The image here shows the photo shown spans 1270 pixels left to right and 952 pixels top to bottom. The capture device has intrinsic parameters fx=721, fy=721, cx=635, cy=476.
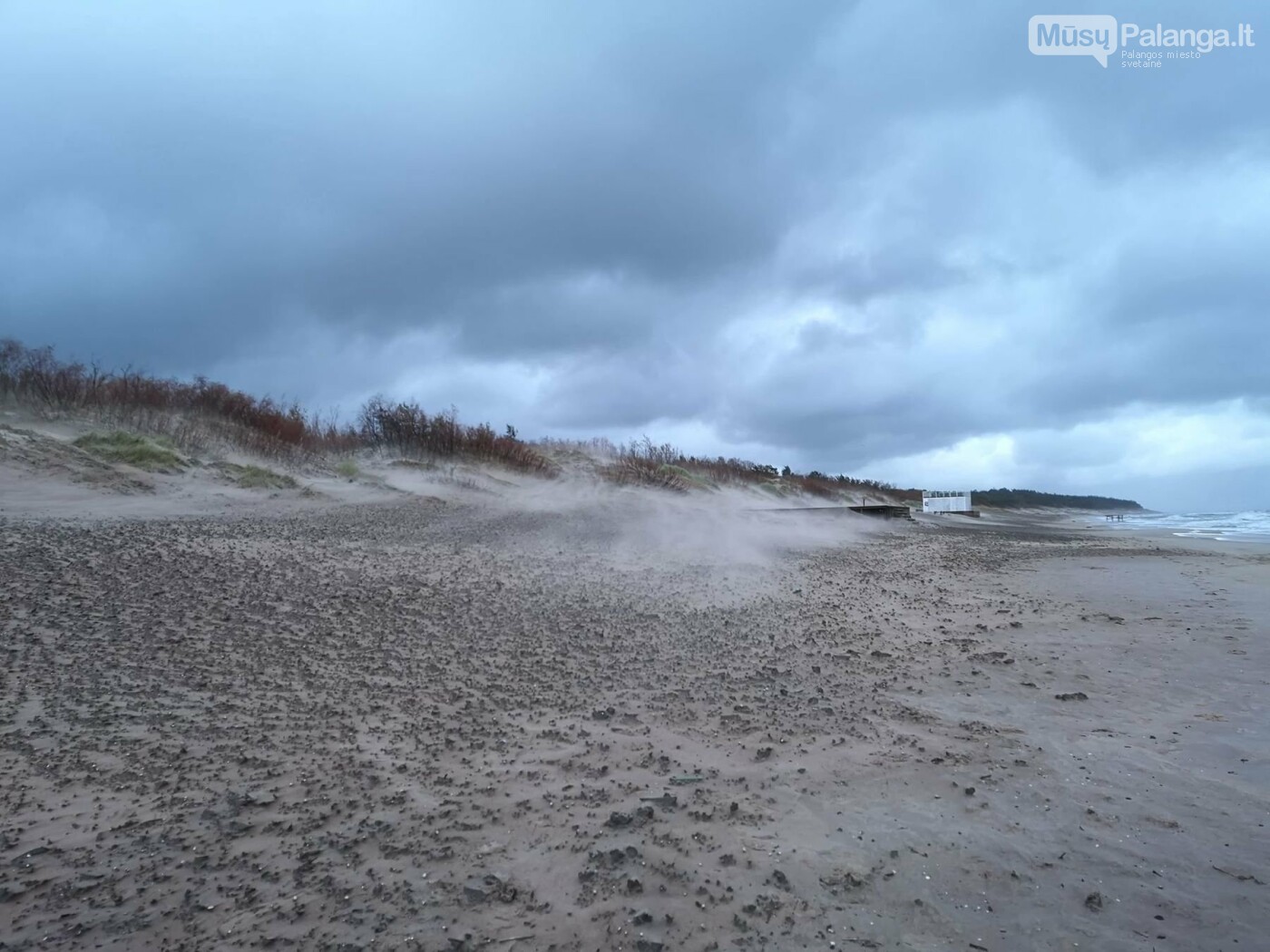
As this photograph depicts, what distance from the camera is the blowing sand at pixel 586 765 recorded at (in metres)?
2.42

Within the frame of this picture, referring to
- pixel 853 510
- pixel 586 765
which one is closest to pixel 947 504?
pixel 853 510

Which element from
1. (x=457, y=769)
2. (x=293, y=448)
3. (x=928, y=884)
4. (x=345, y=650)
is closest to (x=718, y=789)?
(x=928, y=884)

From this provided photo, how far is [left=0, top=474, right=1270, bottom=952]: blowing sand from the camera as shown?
2424 mm

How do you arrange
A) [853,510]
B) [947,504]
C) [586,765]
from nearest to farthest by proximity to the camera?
[586,765] → [853,510] → [947,504]

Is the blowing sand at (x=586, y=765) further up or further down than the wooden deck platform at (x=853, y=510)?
further down

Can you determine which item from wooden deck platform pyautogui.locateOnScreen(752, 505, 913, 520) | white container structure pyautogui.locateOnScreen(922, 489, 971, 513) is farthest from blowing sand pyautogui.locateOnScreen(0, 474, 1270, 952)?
white container structure pyautogui.locateOnScreen(922, 489, 971, 513)

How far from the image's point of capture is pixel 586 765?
11.4ft

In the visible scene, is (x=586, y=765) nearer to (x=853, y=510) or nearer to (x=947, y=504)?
(x=853, y=510)

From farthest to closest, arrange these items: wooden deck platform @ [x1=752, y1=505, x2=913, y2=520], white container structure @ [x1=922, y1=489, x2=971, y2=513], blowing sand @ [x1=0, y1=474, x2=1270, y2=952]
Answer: white container structure @ [x1=922, y1=489, x2=971, y2=513], wooden deck platform @ [x1=752, y1=505, x2=913, y2=520], blowing sand @ [x1=0, y1=474, x2=1270, y2=952]

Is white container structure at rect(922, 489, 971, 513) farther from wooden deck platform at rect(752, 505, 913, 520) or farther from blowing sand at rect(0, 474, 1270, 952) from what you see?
blowing sand at rect(0, 474, 1270, 952)

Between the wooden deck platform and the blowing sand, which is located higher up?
the wooden deck platform

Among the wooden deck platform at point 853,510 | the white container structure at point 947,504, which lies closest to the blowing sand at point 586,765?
the wooden deck platform at point 853,510

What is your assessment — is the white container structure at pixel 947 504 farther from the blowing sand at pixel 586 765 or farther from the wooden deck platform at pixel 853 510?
the blowing sand at pixel 586 765

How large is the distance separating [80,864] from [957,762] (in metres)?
3.75
